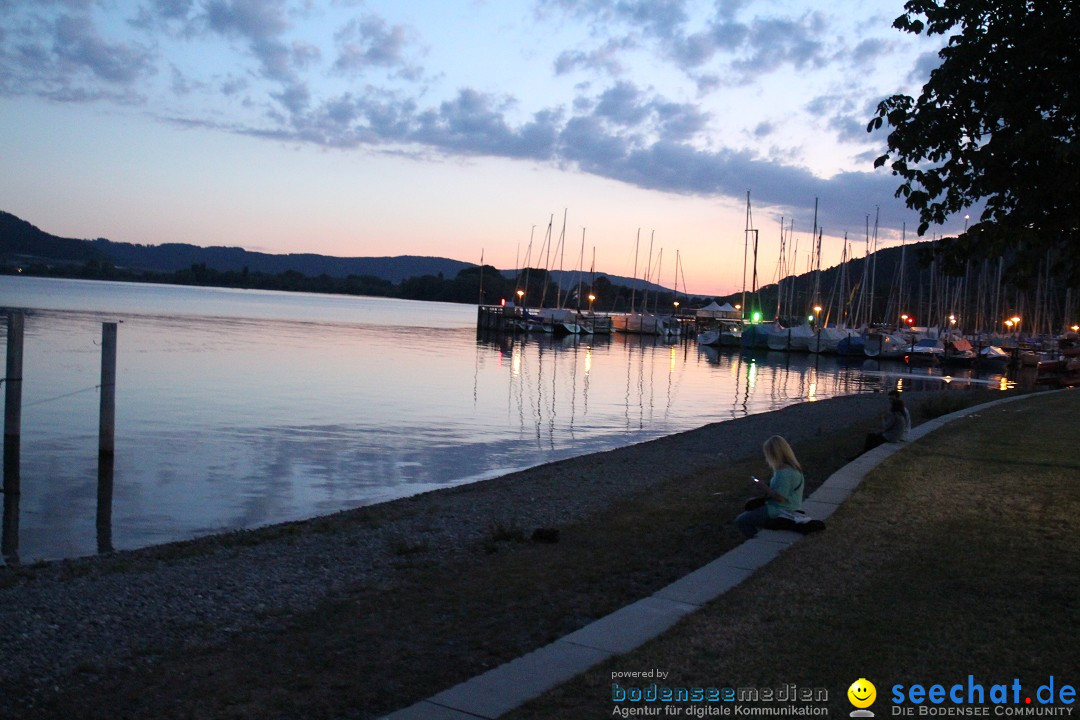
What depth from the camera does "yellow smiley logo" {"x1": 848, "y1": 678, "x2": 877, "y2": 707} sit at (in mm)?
5326

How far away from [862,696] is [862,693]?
4 centimetres

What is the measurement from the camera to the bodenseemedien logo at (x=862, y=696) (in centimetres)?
521

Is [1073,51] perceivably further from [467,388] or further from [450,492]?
[467,388]

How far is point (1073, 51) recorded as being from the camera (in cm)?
980

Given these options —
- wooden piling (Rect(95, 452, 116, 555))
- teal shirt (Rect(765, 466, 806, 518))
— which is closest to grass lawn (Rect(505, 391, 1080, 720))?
teal shirt (Rect(765, 466, 806, 518))

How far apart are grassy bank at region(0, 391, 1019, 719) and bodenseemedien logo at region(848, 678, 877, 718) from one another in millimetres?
1493

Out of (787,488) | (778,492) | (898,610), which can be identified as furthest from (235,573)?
(898,610)

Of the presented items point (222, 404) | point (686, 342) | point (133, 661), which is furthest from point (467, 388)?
point (686, 342)

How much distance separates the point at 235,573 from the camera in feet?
33.2

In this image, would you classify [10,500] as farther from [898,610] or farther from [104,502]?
[898,610]

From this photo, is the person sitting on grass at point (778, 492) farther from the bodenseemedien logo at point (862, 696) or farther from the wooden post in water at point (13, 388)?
the wooden post in water at point (13, 388)

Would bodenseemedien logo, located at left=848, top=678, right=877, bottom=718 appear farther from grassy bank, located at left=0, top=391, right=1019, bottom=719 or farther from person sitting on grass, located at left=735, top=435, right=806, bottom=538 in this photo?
person sitting on grass, located at left=735, top=435, right=806, bottom=538

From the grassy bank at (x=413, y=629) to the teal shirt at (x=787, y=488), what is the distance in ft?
2.71

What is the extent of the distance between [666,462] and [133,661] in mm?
13017
